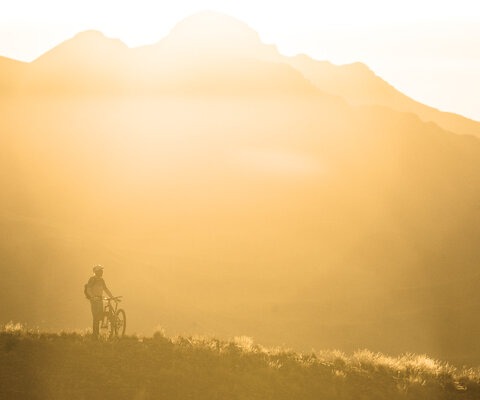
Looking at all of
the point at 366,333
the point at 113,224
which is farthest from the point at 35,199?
the point at 366,333

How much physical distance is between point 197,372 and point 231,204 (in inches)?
2676

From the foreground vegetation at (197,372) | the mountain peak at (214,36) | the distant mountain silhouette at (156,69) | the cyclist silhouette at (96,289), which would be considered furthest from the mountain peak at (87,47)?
the foreground vegetation at (197,372)

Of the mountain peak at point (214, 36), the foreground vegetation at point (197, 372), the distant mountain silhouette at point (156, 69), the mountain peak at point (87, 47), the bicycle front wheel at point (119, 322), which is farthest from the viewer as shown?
the mountain peak at point (214, 36)

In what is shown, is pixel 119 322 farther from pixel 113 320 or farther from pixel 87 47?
pixel 87 47

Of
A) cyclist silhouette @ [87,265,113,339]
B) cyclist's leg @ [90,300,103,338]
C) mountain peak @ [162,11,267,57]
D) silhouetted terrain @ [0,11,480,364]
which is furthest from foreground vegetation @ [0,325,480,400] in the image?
mountain peak @ [162,11,267,57]

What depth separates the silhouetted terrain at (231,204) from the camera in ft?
169

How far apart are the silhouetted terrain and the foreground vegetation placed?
28.7m

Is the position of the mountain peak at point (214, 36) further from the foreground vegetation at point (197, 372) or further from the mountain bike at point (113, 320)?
the foreground vegetation at point (197, 372)

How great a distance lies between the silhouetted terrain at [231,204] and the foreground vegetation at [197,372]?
28747mm

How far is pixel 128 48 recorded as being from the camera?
15738cm

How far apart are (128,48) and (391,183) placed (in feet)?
272

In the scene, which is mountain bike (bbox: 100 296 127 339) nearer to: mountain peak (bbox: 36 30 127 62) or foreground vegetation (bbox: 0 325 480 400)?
foreground vegetation (bbox: 0 325 480 400)

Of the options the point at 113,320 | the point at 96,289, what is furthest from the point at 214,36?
the point at 113,320

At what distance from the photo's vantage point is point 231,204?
8200cm
